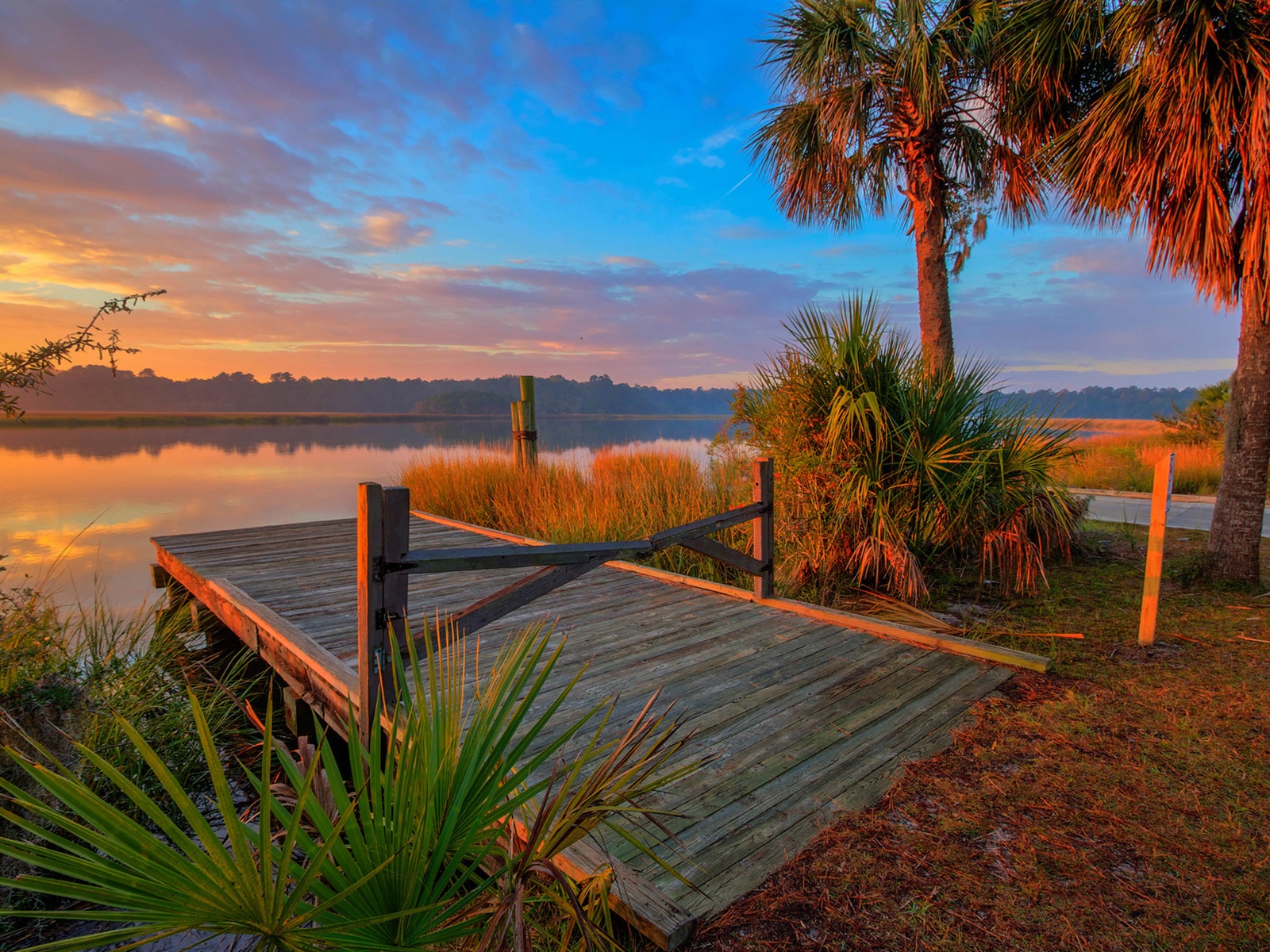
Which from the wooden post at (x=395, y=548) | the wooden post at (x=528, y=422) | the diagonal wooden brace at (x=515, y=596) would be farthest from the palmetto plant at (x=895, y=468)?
the wooden post at (x=528, y=422)

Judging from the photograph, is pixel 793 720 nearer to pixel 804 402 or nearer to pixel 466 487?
pixel 804 402

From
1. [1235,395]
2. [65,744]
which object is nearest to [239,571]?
[65,744]

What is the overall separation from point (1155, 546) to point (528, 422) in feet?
29.3

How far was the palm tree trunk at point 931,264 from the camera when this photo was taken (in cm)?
803

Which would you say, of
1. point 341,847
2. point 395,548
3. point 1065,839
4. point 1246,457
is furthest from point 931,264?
point 341,847

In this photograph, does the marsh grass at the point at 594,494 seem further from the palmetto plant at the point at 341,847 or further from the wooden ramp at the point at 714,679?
the palmetto plant at the point at 341,847

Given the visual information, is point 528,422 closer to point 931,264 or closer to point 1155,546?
point 931,264

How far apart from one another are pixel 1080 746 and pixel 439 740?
9.64ft

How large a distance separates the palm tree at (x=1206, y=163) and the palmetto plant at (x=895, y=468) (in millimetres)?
1344

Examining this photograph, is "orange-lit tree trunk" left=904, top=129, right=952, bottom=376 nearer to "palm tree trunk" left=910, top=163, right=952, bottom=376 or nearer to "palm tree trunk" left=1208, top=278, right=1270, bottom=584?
"palm tree trunk" left=910, top=163, right=952, bottom=376

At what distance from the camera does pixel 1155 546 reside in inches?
159

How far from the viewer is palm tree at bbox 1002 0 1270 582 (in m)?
4.82

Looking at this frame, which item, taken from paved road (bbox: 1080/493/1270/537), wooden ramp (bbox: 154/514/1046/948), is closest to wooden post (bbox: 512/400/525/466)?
wooden ramp (bbox: 154/514/1046/948)

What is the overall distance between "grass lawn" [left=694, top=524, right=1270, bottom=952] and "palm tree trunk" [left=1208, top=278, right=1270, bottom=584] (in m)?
2.33
